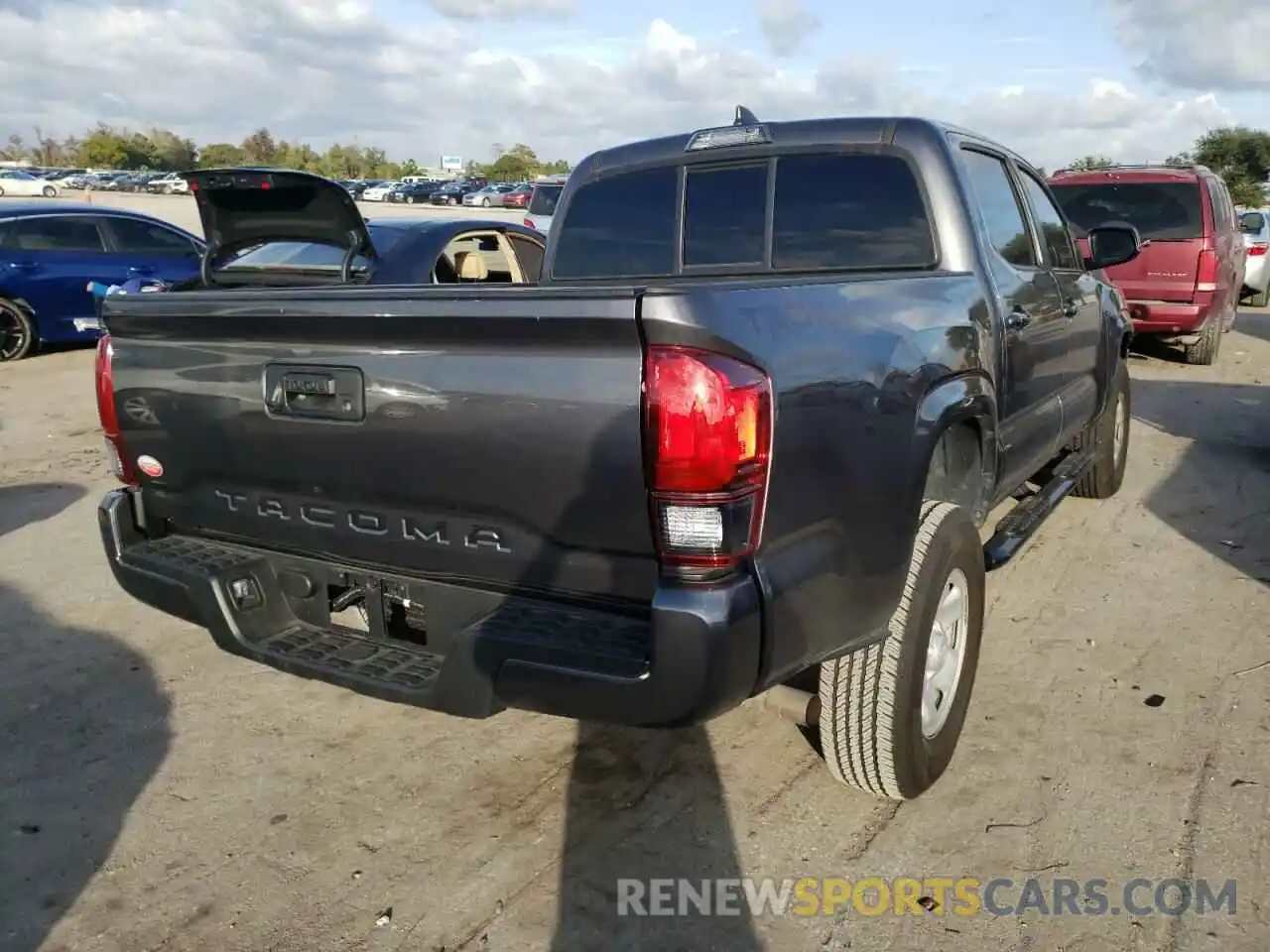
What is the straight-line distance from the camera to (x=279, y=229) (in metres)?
4.48

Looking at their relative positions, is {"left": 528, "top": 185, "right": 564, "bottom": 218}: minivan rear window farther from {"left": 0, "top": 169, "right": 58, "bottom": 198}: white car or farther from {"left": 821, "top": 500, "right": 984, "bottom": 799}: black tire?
{"left": 0, "top": 169, "right": 58, "bottom": 198}: white car

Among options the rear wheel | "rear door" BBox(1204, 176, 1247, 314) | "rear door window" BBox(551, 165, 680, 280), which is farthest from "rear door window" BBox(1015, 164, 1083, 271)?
the rear wheel

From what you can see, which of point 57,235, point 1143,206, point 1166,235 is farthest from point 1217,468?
point 57,235

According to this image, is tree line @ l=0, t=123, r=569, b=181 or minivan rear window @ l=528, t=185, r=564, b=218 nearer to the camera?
minivan rear window @ l=528, t=185, r=564, b=218

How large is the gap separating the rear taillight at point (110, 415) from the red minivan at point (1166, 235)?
9301 millimetres

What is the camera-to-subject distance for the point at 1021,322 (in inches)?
155

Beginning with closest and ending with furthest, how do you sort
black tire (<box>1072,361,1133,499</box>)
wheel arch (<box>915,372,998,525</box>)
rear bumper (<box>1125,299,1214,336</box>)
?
wheel arch (<box>915,372,998,525</box>) < black tire (<box>1072,361,1133,499</box>) < rear bumper (<box>1125,299,1214,336</box>)

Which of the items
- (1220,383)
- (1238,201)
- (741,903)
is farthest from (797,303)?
(1238,201)

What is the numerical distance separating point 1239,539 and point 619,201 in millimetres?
3791

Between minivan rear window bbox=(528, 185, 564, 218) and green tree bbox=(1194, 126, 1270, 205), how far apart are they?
1624 inches

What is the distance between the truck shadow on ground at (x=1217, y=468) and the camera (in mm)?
5547

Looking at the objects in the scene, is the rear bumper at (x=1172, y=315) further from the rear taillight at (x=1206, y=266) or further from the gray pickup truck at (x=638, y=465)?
the gray pickup truck at (x=638, y=465)

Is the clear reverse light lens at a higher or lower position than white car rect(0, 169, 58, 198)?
lower

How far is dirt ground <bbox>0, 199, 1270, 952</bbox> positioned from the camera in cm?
264
